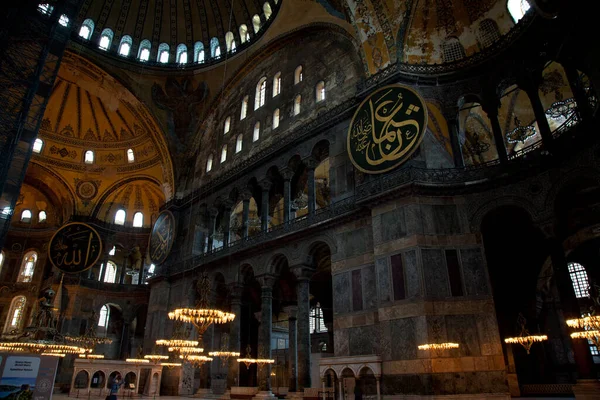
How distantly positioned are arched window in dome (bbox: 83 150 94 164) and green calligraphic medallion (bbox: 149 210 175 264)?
6.46 metres

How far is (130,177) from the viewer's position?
22.5 m

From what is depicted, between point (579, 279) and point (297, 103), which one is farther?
point (579, 279)

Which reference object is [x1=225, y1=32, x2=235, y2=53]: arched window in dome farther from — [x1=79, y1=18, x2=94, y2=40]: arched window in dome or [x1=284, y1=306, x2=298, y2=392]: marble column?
[x1=284, y1=306, x2=298, y2=392]: marble column

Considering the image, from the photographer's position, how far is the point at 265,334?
12.5m

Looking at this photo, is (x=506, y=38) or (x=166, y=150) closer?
(x=506, y=38)

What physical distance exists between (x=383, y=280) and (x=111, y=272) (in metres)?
19.2

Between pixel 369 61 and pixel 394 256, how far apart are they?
6098 mm

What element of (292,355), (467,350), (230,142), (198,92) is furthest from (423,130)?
(198,92)

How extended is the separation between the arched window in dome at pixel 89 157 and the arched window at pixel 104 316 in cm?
788

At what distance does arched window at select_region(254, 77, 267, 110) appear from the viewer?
55.9 ft

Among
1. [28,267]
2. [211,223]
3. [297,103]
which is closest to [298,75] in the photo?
[297,103]

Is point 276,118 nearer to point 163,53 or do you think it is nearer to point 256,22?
point 256,22

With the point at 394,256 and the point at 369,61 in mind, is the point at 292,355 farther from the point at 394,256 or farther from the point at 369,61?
the point at 369,61

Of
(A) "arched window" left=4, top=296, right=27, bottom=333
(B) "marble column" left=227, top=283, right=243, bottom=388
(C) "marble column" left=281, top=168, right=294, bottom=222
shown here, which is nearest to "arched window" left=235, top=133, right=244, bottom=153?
(C) "marble column" left=281, top=168, right=294, bottom=222
